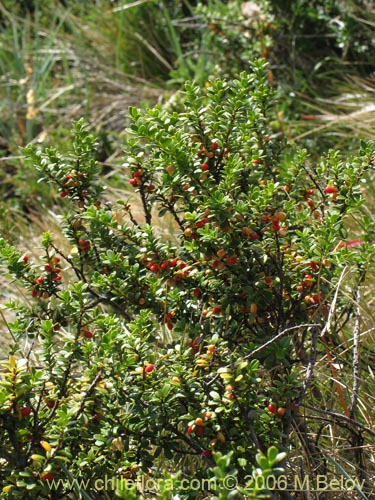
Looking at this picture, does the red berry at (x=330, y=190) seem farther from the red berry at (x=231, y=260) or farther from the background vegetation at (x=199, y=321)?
the red berry at (x=231, y=260)

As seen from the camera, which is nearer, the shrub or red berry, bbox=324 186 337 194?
the shrub

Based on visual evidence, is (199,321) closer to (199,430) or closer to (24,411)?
(199,430)

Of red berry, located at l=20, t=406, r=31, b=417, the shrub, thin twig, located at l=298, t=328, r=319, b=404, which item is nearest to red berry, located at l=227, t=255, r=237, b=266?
the shrub

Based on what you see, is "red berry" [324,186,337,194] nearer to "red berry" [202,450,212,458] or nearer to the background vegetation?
the background vegetation

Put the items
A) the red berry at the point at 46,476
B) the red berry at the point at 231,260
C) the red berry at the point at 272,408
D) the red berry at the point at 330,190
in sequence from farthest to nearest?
1. the red berry at the point at 330,190
2. the red berry at the point at 231,260
3. the red berry at the point at 272,408
4. the red berry at the point at 46,476

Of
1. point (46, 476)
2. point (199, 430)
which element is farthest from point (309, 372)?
point (46, 476)

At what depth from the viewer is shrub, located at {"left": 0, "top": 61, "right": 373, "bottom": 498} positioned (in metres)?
1.90

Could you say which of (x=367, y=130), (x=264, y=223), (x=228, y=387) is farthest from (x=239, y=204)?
(x=367, y=130)

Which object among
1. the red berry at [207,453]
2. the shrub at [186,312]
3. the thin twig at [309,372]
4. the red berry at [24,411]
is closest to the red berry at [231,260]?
the shrub at [186,312]

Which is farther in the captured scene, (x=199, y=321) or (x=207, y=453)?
(x=199, y=321)

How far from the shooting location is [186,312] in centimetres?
225

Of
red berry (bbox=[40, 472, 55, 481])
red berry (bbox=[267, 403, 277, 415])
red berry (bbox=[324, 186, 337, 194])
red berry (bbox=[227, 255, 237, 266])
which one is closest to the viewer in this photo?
red berry (bbox=[40, 472, 55, 481])

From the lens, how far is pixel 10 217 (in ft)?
15.7

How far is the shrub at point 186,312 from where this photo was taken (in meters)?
1.90
